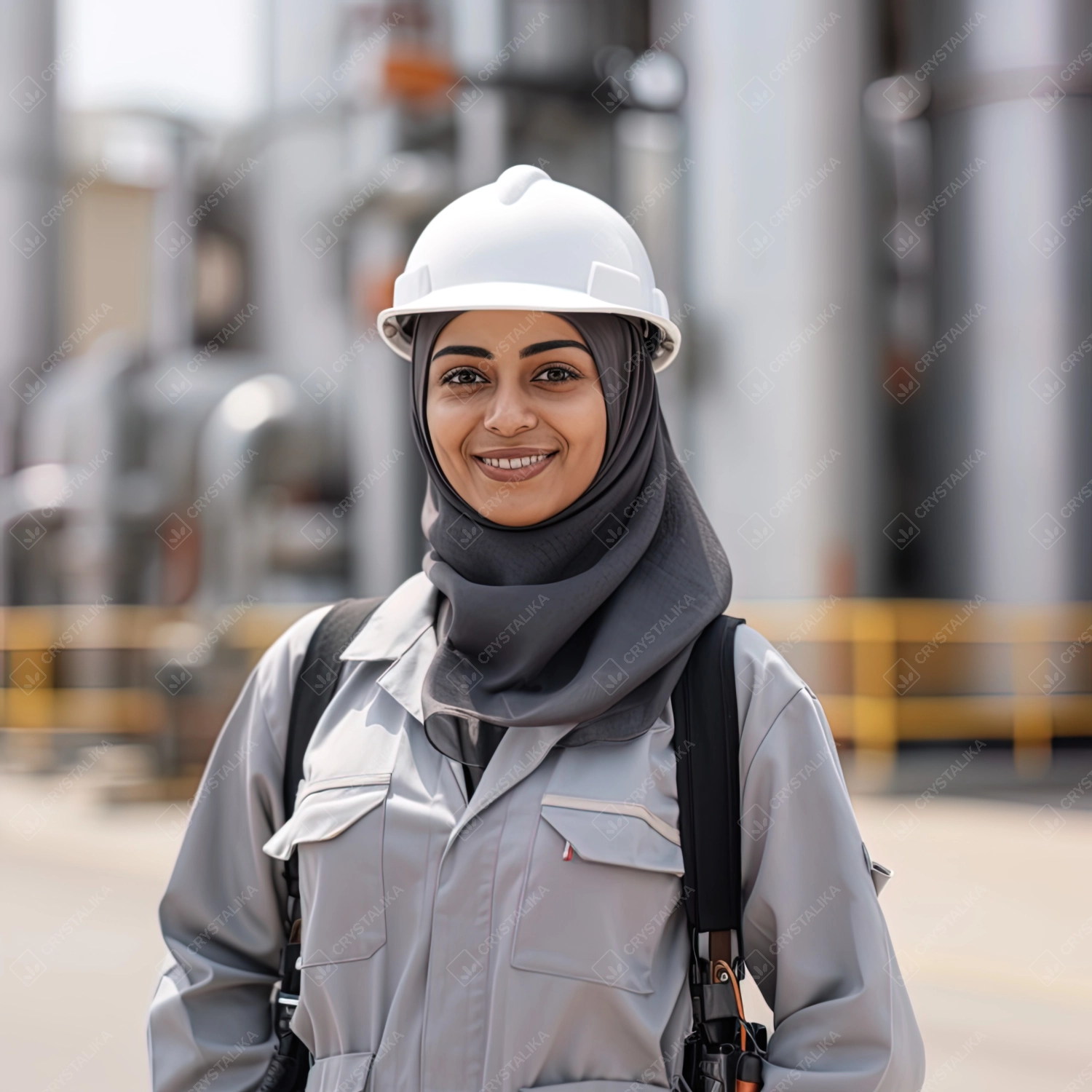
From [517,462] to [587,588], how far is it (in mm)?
203

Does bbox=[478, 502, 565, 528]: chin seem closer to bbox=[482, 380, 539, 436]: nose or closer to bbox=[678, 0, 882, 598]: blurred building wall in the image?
Result: bbox=[482, 380, 539, 436]: nose

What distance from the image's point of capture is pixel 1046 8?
10.5m

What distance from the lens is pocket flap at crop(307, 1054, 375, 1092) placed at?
175 centimetres

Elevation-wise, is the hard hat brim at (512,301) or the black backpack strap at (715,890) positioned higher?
the hard hat brim at (512,301)

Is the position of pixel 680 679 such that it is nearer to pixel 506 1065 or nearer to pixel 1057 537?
pixel 506 1065

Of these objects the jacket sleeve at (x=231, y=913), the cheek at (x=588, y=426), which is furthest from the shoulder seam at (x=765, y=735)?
the jacket sleeve at (x=231, y=913)

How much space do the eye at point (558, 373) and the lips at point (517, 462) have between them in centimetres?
10

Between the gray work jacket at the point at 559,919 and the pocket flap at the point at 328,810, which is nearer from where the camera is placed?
the gray work jacket at the point at 559,919

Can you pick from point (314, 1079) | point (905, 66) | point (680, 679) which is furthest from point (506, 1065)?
point (905, 66)

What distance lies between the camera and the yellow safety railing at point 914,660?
1019cm

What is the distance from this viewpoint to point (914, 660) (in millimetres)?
10477

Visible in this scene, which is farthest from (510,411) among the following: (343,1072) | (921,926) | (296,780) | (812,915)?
(921,926)

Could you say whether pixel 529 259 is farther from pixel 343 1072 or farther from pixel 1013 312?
pixel 1013 312

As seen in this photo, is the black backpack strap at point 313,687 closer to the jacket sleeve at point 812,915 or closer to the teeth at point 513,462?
the teeth at point 513,462
